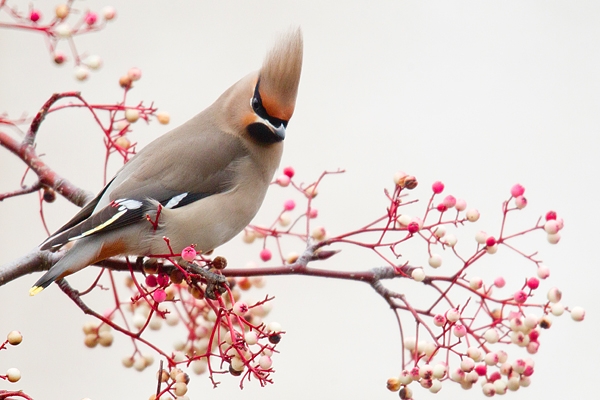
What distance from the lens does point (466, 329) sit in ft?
4.54

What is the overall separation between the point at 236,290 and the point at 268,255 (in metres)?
0.12

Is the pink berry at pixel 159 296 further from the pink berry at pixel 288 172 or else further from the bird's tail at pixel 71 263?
the pink berry at pixel 288 172

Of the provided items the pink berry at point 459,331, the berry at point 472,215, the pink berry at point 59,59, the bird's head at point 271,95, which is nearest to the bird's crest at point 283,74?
the bird's head at point 271,95

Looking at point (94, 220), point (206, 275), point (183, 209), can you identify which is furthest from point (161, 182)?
point (206, 275)

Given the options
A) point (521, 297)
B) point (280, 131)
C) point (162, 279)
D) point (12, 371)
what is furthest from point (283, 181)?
point (12, 371)

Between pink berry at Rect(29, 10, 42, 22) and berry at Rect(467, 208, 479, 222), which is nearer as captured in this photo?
berry at Rect(467, 208, 479, 222)

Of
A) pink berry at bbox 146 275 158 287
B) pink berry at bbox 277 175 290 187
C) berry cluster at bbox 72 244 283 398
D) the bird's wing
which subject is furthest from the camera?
pink berry at bbox 277 175 290 187

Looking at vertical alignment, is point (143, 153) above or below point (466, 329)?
above

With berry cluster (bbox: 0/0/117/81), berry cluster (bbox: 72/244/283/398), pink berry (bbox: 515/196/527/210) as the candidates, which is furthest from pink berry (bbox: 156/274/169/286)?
pink berry (bbox: 515/196/527/210)

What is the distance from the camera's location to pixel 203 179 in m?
1.86

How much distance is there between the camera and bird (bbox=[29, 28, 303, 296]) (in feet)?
5.41

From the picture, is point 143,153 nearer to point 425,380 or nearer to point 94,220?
point 94,220

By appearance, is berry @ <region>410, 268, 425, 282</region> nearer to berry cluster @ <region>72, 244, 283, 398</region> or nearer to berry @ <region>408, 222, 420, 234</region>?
berry @ <region>408, 222, 420, 234</region>

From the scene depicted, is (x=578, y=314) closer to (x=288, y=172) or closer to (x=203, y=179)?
(x=288, y=172)
